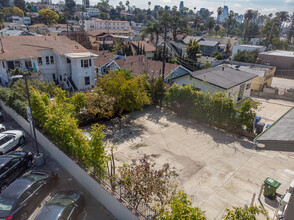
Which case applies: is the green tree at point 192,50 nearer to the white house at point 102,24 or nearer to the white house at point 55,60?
the white house at point 55,60

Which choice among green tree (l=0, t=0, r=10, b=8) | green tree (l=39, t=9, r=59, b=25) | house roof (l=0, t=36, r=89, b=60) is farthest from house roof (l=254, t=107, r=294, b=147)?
green tree (l=0, t=0, r=10, b=8)

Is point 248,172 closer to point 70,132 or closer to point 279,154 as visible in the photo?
point 279,154

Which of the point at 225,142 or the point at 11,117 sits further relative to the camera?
the point at 11,117

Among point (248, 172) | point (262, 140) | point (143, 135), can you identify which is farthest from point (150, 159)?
point (262, 140)

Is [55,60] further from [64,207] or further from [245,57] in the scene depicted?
[245,57]

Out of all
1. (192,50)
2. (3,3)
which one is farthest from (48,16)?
(192,50)

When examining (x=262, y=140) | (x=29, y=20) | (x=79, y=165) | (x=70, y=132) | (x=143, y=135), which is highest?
(x=29, y=20)

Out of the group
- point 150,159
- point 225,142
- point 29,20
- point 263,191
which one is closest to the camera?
point 263,191

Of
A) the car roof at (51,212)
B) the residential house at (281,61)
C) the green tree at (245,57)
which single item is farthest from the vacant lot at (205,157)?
the residential house at (281,61)
